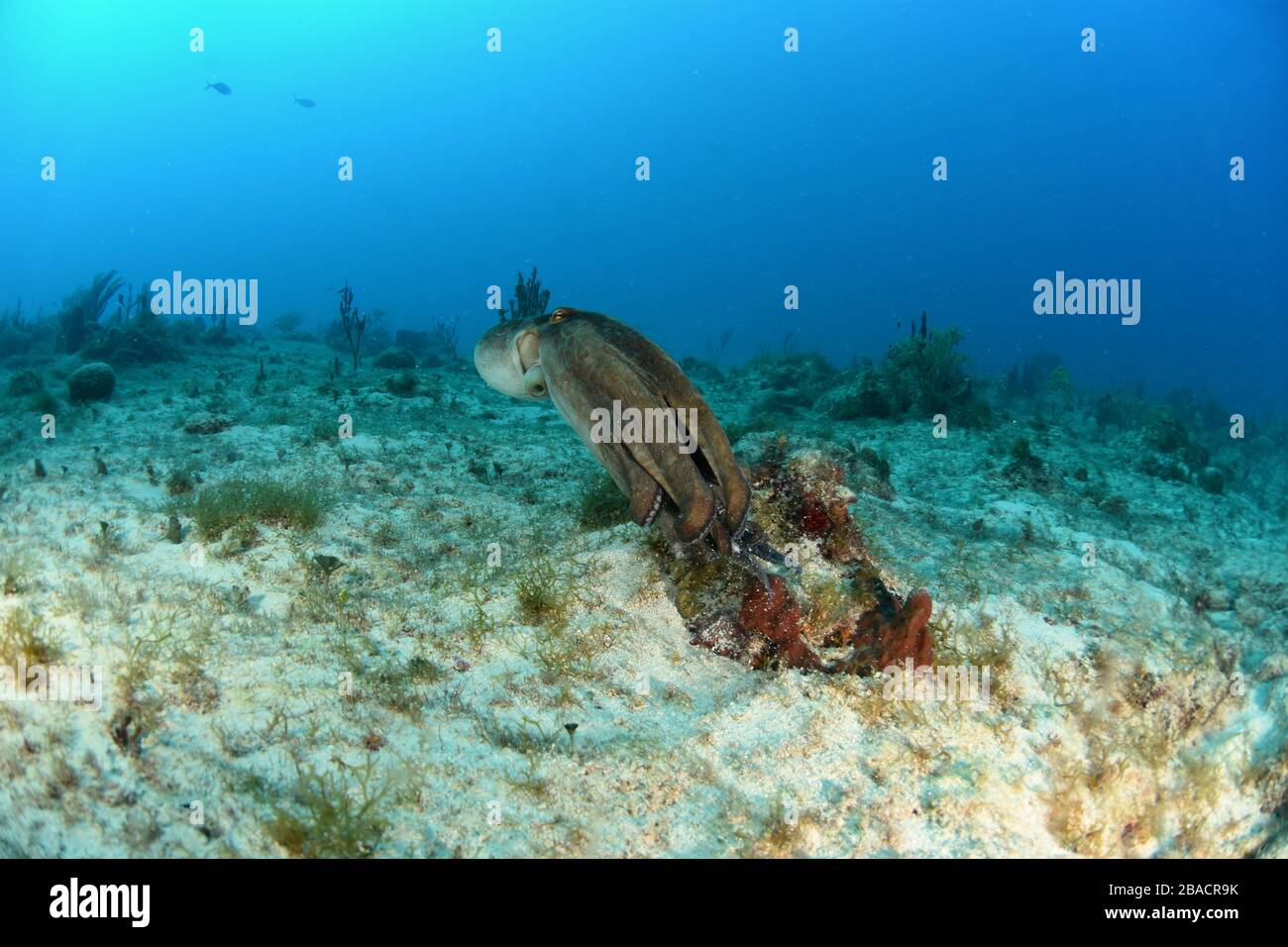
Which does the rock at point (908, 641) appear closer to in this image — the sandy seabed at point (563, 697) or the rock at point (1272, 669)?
the sandy seabed at point (563, 697)

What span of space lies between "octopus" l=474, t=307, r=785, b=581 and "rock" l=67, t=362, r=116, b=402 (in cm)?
998

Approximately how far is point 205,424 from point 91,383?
3.33 metres

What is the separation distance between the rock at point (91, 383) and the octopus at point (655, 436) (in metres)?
9.98

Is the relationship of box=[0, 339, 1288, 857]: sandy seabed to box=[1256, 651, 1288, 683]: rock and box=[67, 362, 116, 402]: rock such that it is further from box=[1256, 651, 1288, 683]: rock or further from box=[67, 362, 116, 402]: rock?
box=[67, 362, 116, 402]: rock

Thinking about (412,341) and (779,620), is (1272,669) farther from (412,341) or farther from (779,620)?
(412,341)

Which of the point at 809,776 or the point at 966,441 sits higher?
the point at 966,441

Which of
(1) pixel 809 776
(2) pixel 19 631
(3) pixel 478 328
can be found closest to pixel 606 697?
(1) pixel 809 776

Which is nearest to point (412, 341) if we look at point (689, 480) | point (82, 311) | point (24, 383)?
point (82, 311)

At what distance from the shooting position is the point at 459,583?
201 inches

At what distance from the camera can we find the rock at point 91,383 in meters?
10.5
